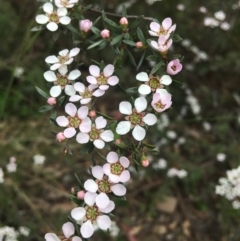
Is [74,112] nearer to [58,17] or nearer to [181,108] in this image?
[58,17]

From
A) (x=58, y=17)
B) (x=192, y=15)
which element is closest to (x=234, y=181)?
(x=58, y=17)

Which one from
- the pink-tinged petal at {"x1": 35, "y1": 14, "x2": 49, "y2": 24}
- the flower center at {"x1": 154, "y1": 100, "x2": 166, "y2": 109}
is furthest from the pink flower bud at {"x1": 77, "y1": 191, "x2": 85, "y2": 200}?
the pink-tinged petal at {"x1": 35, "y1": 14, "x2": 49, "y2": 24}

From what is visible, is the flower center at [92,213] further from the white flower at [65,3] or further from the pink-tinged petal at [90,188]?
the white flower at [65,3]

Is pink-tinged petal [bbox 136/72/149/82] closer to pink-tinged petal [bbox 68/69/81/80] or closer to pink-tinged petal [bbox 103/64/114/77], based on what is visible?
pink-tinged petal [bbox 103/64/114/77]

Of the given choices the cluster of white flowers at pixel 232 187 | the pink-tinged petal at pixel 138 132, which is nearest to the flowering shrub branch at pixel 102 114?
the pink-tinged petal at pixel 138 132

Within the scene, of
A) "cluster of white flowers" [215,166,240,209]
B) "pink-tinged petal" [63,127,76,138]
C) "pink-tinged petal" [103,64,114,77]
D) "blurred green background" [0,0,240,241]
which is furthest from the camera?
"blurred green background" [0,0,240,241]

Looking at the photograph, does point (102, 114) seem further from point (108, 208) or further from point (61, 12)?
point (61, 12)

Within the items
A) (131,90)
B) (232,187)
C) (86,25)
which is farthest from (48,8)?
(232,187)
